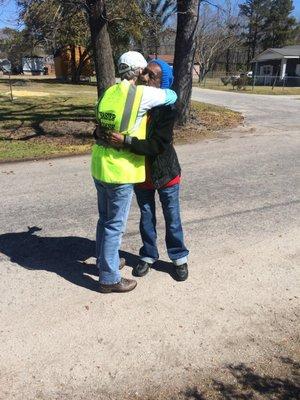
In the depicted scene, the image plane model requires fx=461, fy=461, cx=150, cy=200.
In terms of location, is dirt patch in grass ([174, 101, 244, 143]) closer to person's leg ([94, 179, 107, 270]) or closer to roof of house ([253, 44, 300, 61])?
person's leg ([94, 179, 107, 270])

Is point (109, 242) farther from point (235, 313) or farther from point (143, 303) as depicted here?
point (235, 313)

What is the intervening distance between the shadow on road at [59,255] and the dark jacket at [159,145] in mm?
970

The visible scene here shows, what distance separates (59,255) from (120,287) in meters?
0.98

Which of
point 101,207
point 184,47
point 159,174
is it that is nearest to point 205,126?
point 184,47

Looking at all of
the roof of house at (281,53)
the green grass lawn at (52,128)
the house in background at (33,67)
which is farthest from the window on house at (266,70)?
the green grass lawn at (52,128)

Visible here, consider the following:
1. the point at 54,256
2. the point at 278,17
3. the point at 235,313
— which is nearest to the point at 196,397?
the point at 235,313

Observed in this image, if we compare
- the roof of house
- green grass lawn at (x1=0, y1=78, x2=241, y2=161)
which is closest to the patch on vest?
green grass lawn at (x1=0, y1=78, x2=241, y2=161)

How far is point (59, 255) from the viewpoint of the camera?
4516 millimetres

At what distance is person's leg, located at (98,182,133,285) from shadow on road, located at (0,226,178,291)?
264mm

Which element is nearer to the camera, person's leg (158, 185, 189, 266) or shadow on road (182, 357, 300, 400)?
shadow on road (182, 357, 300, 400)

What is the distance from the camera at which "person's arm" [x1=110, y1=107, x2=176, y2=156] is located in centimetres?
337

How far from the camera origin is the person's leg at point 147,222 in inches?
156

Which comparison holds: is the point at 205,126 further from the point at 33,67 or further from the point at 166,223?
A: the point at 33,67

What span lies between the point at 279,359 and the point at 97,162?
1.89 meters
